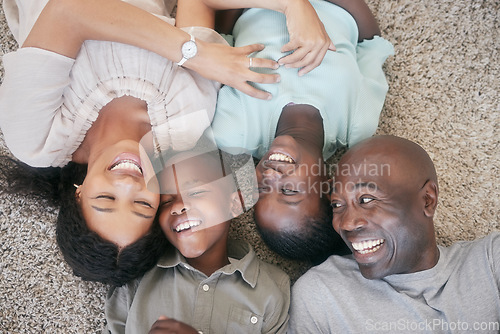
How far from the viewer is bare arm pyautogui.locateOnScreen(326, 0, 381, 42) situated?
1174mm

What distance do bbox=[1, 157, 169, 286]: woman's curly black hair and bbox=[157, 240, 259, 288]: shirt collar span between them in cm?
2

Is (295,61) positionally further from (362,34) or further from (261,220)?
(261,220)

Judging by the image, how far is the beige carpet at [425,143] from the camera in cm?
115

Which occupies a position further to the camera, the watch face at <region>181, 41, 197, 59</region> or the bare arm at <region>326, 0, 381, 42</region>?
the bare arm at <region>326, 0, 381, 42</region>

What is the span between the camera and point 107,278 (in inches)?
42.1

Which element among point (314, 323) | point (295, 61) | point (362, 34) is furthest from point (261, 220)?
point (362, 34)

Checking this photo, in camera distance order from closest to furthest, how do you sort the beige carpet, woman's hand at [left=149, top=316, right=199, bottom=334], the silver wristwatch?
woman's hand at [left=149, top=316, right=199, bottom=334], the silver wristwatch, the beige carpet

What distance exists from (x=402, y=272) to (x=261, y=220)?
13.1 inches

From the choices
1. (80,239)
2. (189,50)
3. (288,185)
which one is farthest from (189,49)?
(80,239)

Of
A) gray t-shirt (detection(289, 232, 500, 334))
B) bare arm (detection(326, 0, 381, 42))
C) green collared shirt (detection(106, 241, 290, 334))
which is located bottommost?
green collared shirt (detection(106, 241, 290, 334))

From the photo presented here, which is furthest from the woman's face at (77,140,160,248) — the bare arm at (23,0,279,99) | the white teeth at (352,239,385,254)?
the white teeth at (352,239,385,254)

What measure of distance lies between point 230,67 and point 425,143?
56 centimetres

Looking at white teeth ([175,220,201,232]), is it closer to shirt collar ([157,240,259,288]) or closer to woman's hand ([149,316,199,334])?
shirt collar ([157,240,259,288])

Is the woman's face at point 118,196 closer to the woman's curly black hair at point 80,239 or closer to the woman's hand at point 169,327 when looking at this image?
the woman's curly black hair at point 80,239
